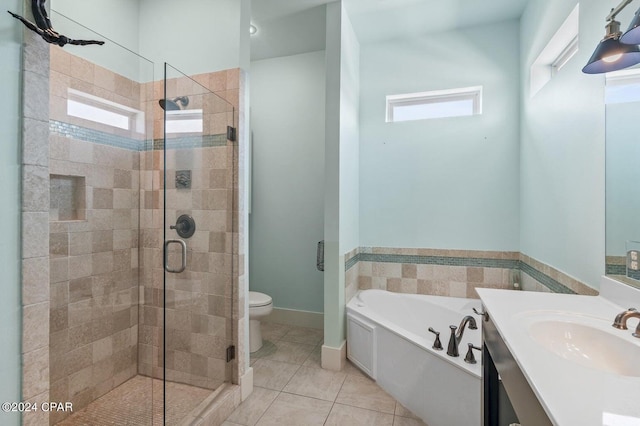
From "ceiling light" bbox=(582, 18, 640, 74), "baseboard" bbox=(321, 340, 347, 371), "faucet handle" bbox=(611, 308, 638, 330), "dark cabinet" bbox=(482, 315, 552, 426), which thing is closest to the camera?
"dark cabinet" bbox=(482, 315, 552, 426)

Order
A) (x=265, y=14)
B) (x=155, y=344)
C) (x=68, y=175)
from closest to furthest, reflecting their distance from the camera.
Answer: (x=68, y=175), (x=155, y=344), (x=265, y=14)

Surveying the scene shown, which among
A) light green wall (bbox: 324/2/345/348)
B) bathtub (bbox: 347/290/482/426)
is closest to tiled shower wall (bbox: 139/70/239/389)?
light green wall (bbox: 324/2/345/348)

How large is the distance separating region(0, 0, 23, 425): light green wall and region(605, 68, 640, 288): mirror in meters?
2.19

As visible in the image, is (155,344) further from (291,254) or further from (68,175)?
(291,254)

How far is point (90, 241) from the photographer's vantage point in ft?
6.22

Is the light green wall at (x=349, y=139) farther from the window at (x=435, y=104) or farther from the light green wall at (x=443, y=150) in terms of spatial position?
the window at (x=435, y=104)

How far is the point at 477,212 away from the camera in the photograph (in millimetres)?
2744

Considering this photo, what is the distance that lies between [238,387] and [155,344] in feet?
2.23

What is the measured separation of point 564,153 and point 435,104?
133 centimetres

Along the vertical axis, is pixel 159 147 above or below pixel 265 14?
below

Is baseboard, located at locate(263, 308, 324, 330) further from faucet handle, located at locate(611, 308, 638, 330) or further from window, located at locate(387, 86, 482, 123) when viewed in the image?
faucet handle, located at locate(611, 308, 638, 330)

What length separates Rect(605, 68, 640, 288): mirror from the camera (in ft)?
3.99

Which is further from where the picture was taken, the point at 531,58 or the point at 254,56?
the point at 254,56

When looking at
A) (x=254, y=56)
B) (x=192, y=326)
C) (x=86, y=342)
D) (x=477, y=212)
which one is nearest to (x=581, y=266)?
(x=477, y=212)
